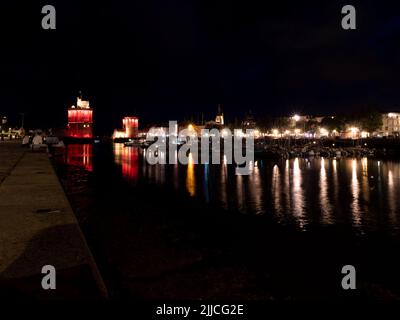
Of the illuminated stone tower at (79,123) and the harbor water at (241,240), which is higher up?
the illuminated stone tower at (79,123)

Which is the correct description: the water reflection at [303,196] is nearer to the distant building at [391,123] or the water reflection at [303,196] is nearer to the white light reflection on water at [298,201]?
the white light reflection on water at [298,201]

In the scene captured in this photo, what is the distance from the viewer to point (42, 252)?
6.86 metres

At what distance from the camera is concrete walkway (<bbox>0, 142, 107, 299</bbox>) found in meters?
5.75

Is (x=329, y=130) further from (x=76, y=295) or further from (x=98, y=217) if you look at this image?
(x=76, y=295)

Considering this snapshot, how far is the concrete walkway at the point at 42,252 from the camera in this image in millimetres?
5754

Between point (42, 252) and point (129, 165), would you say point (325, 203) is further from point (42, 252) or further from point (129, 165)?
point (129, 165)

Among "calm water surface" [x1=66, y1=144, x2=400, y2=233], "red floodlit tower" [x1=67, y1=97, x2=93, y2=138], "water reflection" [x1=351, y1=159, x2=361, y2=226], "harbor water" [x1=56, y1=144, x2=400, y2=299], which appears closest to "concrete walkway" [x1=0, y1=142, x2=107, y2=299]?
"harbor water" [x1=56, y1=144, x2=400, y2=299]

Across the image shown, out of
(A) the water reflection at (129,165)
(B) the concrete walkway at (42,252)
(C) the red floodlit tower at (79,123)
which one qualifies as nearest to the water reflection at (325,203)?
(B) the concrete walkway at (42,252)

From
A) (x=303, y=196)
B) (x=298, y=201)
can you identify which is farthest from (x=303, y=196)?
(x=298, y=201)

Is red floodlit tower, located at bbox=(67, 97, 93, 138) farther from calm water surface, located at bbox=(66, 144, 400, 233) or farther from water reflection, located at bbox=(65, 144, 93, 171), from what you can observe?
calm water surface, located at bbox=(66, 144, 400, 233)

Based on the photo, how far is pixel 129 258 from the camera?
10328mm
